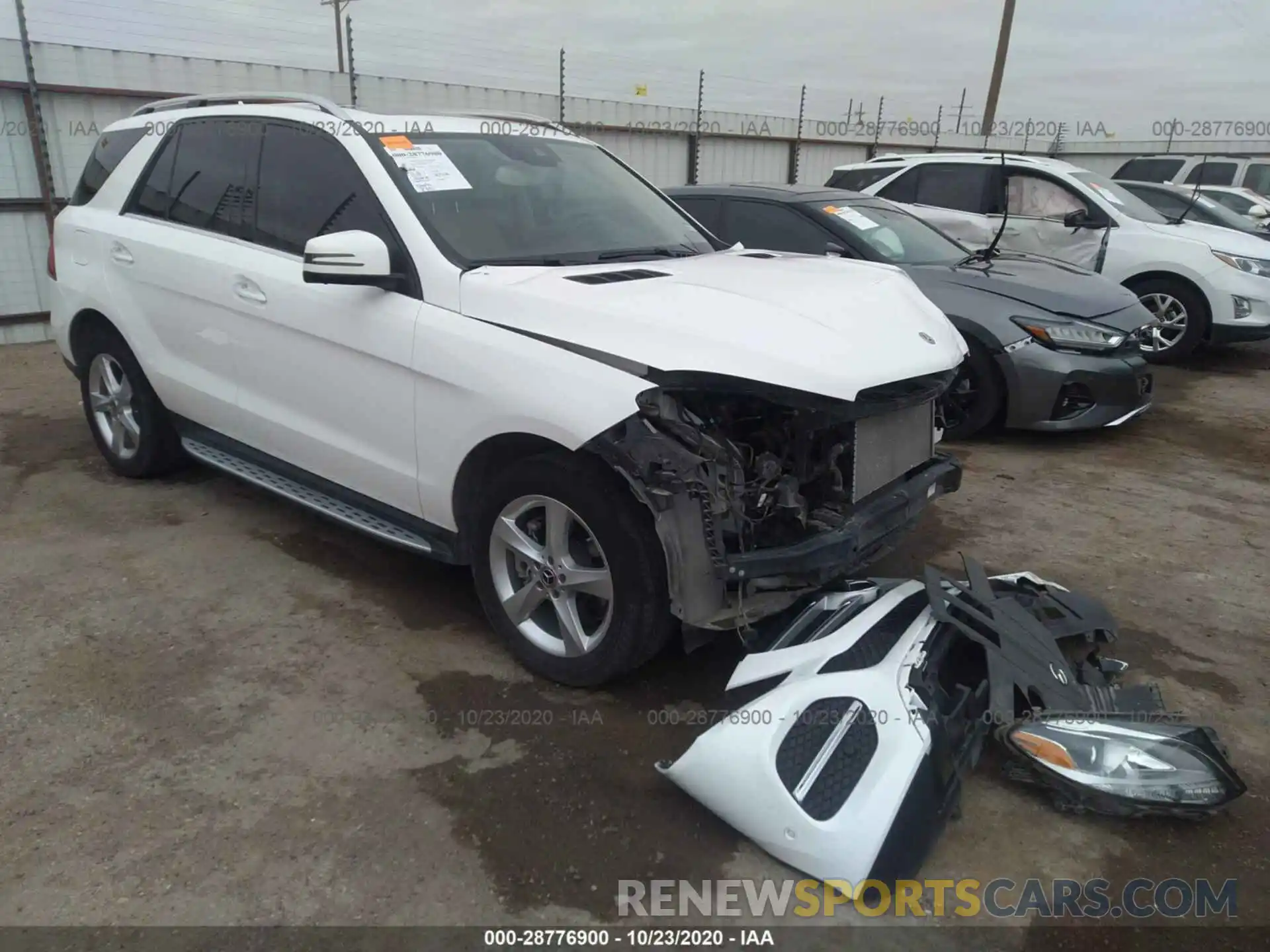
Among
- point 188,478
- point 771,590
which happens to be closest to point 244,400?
point 188,478

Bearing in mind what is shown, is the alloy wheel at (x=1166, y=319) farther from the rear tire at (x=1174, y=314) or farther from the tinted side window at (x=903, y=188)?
the tinted side window at (x=903, y=188)

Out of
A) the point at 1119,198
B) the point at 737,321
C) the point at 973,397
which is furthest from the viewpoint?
the point at 1119,198

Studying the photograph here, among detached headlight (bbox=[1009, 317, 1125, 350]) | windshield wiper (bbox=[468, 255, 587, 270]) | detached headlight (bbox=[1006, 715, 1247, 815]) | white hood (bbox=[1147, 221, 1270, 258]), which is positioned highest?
windshield wiper (bbox=[468, 255, 587, 270])

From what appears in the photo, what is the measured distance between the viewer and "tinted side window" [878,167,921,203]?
8562 millimetres

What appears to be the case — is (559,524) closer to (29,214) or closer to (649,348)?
(649,348)

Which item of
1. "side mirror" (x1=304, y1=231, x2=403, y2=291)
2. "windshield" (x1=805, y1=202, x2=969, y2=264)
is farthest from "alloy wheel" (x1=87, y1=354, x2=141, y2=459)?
"windshield" (x1=805, y1=202, x2=969, y2=264)

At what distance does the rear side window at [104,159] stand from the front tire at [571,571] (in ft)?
10.3

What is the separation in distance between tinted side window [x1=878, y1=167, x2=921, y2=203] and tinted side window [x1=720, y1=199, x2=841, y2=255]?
2.81 metres

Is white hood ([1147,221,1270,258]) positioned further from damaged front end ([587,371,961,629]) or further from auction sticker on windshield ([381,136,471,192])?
auction sticker on windshield ([381,136,471,192])

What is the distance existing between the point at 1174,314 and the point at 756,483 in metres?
7.48

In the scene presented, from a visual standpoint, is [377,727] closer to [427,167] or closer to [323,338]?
[323,338]

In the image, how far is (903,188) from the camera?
28.1 ft

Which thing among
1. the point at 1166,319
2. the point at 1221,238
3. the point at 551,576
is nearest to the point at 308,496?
the point at 551,576

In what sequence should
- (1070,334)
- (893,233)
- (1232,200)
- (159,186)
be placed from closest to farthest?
(159,186) < (1070,334) < (893,233) < (1232,200)
